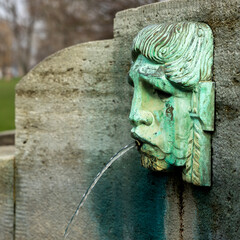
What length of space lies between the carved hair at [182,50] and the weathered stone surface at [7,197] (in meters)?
1.53

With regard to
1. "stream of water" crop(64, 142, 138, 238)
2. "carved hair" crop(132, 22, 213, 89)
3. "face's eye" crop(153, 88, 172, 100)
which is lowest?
"stream of water" crop(64, 142, 138, 238)

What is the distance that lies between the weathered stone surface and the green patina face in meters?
1.36

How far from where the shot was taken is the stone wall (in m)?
1.95

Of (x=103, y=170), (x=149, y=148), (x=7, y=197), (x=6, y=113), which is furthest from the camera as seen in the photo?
(x=6, y=113)

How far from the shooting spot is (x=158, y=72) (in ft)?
6.29

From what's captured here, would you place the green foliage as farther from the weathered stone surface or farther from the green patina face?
the green patina face

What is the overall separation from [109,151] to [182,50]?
0.91 metres

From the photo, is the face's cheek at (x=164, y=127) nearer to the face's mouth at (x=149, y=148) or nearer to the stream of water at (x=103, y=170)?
the face's mouth at (x=149, y=148)

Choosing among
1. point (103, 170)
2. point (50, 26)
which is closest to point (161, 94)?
point (103, 170)

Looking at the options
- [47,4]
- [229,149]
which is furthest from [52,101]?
[47,4]

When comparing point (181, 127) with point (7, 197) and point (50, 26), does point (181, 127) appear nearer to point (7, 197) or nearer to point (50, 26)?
point (7, 197)

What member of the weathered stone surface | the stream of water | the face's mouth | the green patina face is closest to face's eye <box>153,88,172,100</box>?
the green patina face

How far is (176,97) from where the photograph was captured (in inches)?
76.0

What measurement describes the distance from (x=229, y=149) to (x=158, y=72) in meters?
0.49
